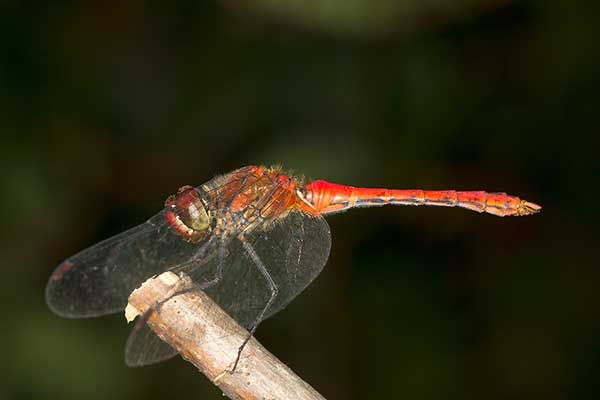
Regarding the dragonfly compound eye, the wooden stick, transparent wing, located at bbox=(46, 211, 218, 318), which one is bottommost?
transparent wing, located at bbox=(46, 211, 218, 318)

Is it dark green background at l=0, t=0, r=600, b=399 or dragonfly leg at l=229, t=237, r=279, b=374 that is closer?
dragonfly leg at l=229, t=237, r=279, b=374

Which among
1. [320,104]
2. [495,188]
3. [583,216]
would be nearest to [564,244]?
[583,216]

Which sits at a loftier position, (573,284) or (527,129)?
(527,129)

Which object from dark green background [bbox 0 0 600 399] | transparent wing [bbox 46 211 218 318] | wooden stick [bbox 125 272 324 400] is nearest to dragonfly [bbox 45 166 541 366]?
transparent wing [bbox 46 211 218 318]

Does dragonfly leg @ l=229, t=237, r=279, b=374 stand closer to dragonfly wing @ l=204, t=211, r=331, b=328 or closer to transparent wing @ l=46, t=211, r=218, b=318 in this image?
dragonfly wing @ l=204, t=211, r=331, b=328

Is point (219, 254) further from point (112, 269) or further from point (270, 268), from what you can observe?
point (112, 269)

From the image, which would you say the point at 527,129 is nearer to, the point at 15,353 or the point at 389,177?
the point at 389,177

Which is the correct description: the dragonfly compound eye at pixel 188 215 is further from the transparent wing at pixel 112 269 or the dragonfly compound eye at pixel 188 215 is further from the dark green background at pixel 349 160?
the dark green background at pixel 349 160
